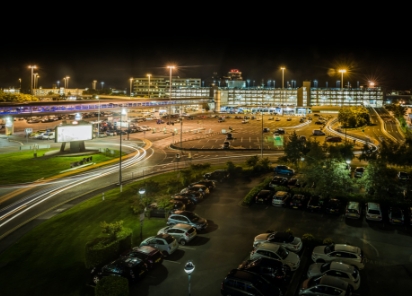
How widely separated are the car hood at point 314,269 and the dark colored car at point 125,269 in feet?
18.3

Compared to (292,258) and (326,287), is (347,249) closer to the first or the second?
(292,258)

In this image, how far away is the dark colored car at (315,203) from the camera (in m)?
18.3

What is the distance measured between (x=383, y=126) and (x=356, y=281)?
4501cm

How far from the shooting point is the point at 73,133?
35.9 metres

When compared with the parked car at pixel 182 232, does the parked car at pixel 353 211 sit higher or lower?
higher

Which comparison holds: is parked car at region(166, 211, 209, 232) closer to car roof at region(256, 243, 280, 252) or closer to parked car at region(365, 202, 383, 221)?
car roof at region(256, 243, 280, 252)

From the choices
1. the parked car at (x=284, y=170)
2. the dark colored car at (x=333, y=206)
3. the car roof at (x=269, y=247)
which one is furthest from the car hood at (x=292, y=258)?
the parked car at (x=284, y=170)

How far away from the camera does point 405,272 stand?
12.2 meters

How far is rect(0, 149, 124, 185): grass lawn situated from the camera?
27013 millimetres

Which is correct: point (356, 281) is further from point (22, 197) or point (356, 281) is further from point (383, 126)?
point (383, 126)

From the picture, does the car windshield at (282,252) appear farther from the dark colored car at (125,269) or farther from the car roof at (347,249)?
the dark colored car at (125,269)

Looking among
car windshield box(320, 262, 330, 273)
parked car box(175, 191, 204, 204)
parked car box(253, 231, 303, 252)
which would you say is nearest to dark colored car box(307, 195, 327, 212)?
parked car box(253, 231, 303, 252)

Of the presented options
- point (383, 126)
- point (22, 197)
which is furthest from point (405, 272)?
point (383, 126)

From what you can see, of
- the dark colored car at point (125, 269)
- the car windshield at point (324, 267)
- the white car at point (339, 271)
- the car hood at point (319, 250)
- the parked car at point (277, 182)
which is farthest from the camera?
the parked car at point (277, 182)
